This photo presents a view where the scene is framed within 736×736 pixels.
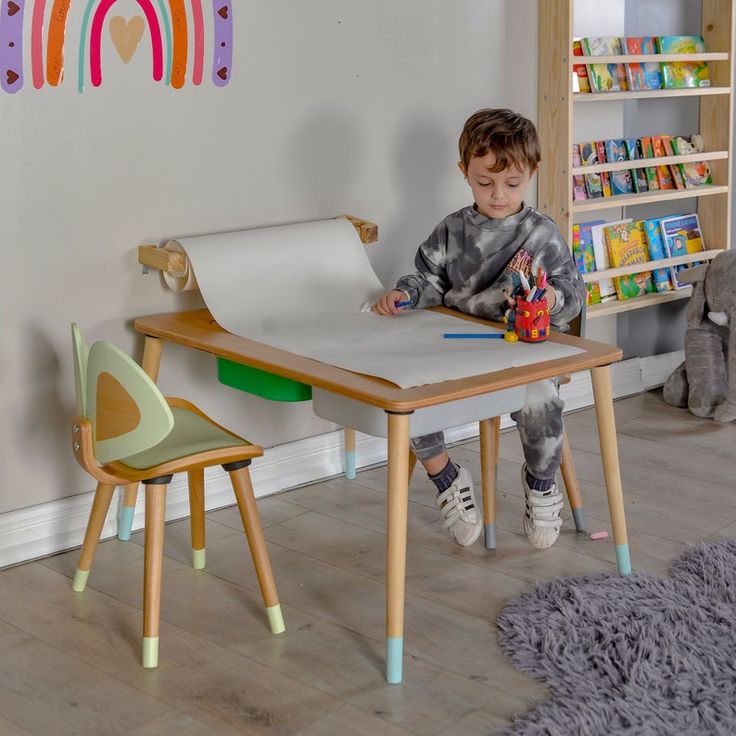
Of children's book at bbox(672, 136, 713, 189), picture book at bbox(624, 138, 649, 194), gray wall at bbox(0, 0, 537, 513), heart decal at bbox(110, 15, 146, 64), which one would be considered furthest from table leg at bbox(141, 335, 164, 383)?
children's book at bbox(672, 136, 713, 189)

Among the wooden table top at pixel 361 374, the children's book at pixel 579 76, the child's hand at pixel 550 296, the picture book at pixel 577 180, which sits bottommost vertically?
the wooden table top at pixel 361 374

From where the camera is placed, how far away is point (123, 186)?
249cm

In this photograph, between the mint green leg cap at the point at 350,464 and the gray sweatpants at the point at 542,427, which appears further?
the mint green leg cap at the point at 350,464

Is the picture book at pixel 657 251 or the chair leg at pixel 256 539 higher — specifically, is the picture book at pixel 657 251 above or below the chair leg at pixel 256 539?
above

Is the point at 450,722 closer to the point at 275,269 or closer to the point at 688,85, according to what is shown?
the point at 275,269

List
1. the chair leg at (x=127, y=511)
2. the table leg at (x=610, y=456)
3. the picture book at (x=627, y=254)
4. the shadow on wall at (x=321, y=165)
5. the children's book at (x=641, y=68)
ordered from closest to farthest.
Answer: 1. the table leg at (x=610, y=456)
2. the chair leg at (x=127, y=511)
3. the shadow on wall at (x=321, y=165)
4. the children's book at (x=641, y=68)
5. the picture book at (x=627, y=254)

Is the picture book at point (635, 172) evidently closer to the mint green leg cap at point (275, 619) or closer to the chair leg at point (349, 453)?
the chair leg at point (349, 453)

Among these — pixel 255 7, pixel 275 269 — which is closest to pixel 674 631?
pixel 275 269

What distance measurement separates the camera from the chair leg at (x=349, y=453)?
2961 mm

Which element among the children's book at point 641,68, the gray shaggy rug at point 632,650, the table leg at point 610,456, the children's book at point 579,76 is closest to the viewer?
the gray shaggy rug at point 632,650

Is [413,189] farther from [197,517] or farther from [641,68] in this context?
[197,517]

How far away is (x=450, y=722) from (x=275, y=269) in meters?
1.12

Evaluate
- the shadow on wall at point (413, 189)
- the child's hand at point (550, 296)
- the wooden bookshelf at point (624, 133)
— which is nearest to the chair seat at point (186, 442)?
the child's hand at point (550, 296)

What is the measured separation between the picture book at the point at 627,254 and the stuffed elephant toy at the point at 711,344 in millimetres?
124
